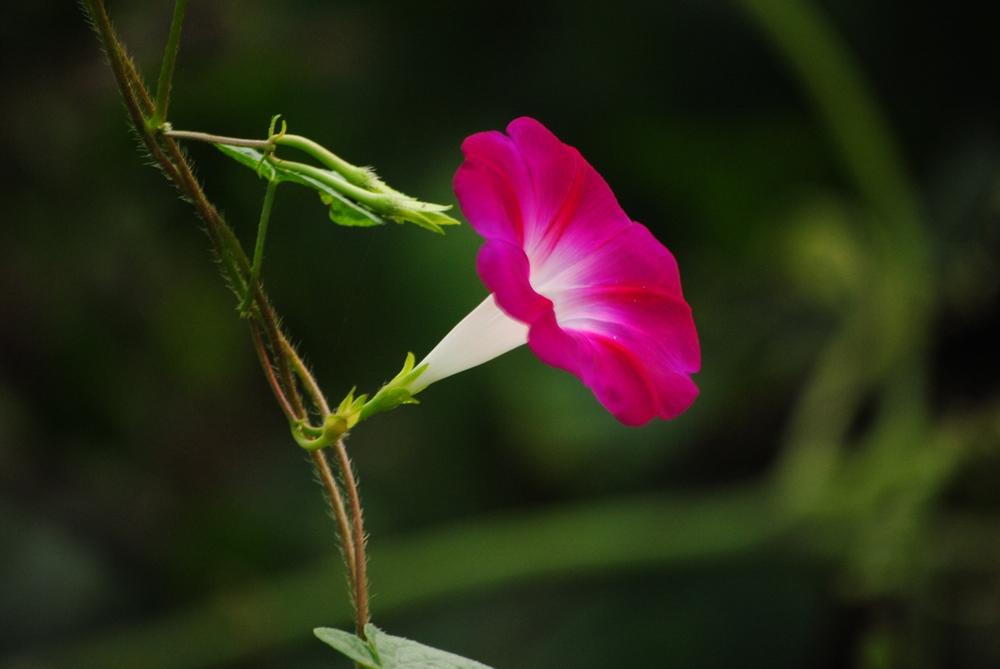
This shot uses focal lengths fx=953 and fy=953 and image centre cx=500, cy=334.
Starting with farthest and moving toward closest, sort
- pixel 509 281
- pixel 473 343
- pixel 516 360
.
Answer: pixel 516 360, pixel 473 343, pixel 509 281

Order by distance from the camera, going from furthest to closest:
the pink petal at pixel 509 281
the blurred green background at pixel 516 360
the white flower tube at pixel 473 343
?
the blurred green background at pixel 516 360
the white flower tube at pixel 473 343
the pink petal at pixel 509 281

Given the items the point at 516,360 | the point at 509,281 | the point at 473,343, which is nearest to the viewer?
the point at 509,281

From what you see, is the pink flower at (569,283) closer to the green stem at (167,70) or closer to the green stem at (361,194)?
the green stem at (361,194)

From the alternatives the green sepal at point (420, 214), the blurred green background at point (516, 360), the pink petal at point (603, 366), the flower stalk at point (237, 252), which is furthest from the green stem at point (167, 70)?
the blurred green background at point (516, 360)

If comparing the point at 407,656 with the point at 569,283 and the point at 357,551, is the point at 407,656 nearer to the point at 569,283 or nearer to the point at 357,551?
the point at 357,551

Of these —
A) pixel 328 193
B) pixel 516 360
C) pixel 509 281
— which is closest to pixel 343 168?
pixel 328 193

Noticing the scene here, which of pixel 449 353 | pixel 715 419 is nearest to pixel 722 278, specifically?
pixel 715 419
